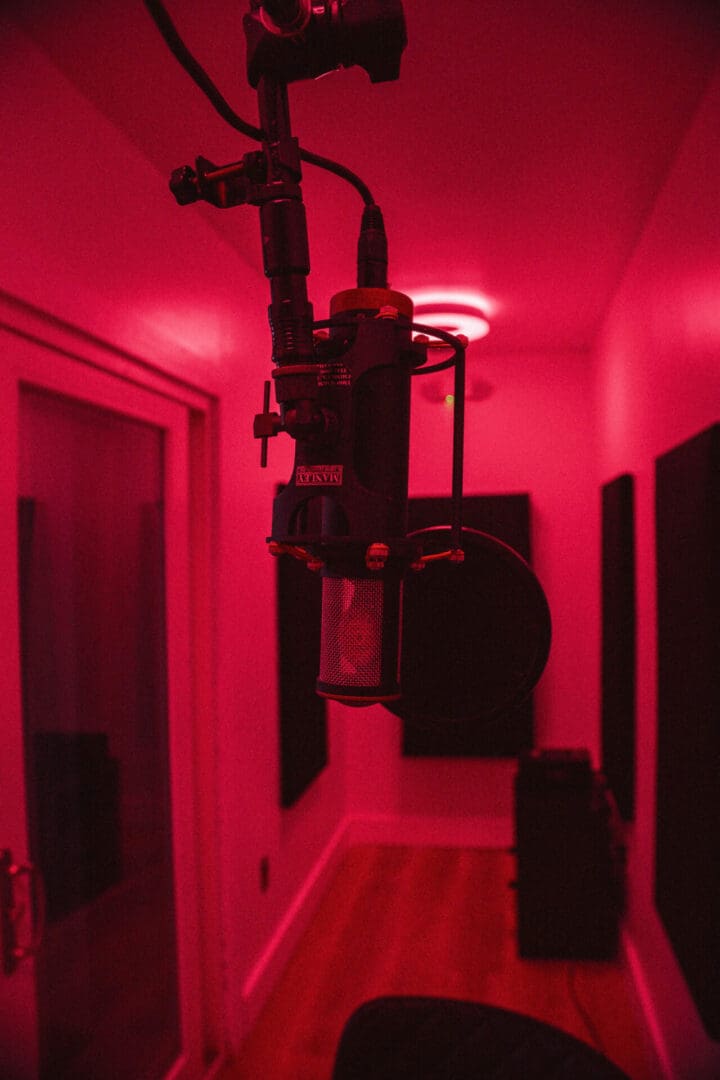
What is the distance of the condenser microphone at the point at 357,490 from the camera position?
51 centimetres

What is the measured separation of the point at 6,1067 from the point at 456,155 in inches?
100

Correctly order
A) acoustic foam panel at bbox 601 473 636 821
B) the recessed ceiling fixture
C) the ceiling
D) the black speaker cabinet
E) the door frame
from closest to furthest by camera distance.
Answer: the ceiling → the door frame → acoustic foam panel at bbox 601 473 636 821 → the black speaker cabinet → the recessed ceiling fixture

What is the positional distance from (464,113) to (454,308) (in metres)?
1.49

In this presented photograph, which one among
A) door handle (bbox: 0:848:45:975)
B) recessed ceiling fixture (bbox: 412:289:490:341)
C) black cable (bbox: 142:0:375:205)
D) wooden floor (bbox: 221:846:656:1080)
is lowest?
wooden floor (bbox: 221:846:656:1080)

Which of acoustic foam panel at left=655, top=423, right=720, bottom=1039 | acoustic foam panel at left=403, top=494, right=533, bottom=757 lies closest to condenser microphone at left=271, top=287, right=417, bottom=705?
acoustic foam panel at left=655, top=423, right=720, bottom=1039

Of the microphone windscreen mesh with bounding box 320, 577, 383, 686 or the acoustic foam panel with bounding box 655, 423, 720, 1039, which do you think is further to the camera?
the acoustic foam panel with bounding box 655, 423, 720, 1039

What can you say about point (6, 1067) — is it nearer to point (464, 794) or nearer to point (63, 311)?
point (63, 311)

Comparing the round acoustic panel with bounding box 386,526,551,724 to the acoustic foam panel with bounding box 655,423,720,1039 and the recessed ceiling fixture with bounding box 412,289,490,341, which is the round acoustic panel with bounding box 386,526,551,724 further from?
the recessed ceiling fixture with bounding box 412,289,490,341

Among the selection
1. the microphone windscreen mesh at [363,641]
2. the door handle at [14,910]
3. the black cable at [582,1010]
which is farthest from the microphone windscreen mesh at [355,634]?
the black cable at [582,1010]

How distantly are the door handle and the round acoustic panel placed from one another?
4.65ft

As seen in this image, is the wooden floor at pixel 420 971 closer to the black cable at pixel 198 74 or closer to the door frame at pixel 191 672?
the door frame at pixel 191 672

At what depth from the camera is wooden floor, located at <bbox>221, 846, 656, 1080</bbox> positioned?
268cm

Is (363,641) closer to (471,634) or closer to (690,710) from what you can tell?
(471,634)

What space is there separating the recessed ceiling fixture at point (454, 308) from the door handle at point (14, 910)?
257 centimetres
